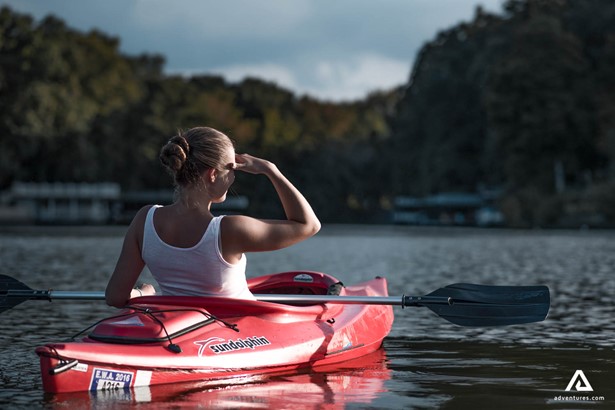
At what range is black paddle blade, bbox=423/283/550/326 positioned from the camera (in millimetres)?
9938

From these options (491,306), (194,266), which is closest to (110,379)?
(194,266)

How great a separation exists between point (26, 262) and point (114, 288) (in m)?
23.1

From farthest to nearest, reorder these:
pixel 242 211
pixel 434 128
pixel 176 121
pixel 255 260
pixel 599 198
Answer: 1. pixel 242 211
2. pixel 176 121
3. pixel 434 128
4. pixel 599 198
5. pixel 255 260

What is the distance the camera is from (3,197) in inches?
4250

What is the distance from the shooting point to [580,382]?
946 cm

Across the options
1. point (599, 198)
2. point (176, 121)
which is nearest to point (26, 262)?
Answer: point (599, 198)

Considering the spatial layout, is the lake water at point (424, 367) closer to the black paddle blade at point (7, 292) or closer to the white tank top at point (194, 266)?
the black paddle blade at point (7, 292)

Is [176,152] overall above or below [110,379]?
above

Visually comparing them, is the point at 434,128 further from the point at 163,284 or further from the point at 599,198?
the point at 163,284

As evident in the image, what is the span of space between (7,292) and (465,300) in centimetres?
371

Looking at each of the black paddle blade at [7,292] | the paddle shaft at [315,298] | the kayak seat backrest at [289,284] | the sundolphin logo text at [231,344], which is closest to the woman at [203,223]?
the sundolphin logo text at [231,344]

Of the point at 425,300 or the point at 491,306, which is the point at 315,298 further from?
the point at 491,306

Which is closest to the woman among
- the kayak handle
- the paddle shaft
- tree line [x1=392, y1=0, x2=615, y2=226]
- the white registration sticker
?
the white registration sticker

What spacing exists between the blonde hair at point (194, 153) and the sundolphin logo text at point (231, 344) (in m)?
1.24
